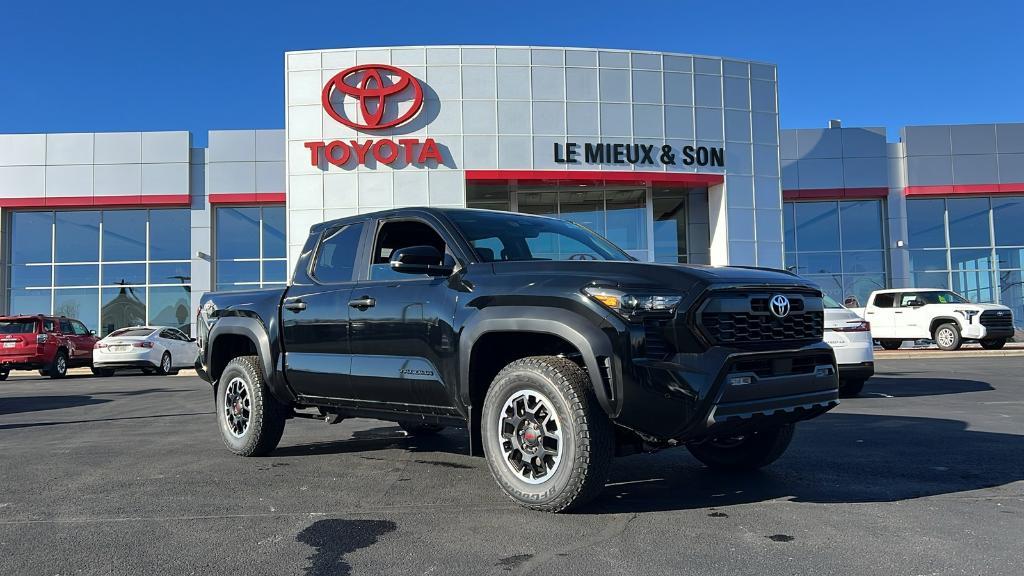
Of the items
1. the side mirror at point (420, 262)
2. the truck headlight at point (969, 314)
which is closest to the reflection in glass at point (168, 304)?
the truck headlight at point (969, 314)

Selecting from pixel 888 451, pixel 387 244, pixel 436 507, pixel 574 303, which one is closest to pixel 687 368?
pixel 574 303

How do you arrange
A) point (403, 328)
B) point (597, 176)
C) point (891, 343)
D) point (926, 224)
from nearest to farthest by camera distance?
point (403, 328)
point (891, 343)
point (597, 176)
point (926, 224)

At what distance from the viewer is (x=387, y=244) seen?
5512 mm

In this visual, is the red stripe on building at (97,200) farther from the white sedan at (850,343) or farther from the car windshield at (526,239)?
the car windshield at (526,239)

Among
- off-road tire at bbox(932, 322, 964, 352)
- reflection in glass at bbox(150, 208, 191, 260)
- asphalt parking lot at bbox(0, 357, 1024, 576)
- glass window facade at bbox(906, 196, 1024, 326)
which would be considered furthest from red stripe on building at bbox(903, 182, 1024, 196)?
reflection in glass at bbox(150, 208, 191, 260)

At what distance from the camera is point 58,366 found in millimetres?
19641

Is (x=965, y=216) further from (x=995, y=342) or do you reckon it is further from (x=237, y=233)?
(x=237, y=233)

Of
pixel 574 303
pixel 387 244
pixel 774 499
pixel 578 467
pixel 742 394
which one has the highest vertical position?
pixel 387 244

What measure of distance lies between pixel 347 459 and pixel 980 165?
30473 millimetres

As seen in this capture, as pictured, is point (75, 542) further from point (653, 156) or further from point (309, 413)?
point (653, 156)

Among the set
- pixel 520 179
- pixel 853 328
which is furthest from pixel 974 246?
pixel 853 328

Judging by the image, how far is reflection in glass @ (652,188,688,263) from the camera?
2739cm

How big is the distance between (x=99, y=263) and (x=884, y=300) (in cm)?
2730

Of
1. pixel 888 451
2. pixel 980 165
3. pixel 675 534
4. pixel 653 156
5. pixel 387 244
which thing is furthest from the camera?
pixel 980 165
